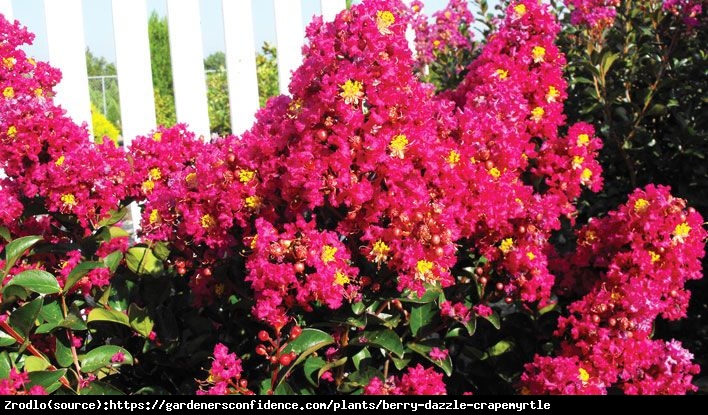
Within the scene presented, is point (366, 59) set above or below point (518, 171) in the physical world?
above

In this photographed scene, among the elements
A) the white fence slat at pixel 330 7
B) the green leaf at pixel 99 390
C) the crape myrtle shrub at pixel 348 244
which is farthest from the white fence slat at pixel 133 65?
the green leaf at pixel 99 390

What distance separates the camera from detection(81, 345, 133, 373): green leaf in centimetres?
163

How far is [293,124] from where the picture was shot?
5.08ft

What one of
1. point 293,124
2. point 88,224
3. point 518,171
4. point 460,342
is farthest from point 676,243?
point 88,224

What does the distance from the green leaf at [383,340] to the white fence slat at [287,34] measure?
1797 mm

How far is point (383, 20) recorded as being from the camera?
1.48m

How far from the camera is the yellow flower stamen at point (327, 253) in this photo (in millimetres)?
1439

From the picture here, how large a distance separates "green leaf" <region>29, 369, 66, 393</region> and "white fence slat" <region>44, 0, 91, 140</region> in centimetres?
148

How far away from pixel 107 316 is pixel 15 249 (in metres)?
0.25

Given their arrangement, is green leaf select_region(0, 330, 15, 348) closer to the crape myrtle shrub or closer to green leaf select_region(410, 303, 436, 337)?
the crape myrtle shrub

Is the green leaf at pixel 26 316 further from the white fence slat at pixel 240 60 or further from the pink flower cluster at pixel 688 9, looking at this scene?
the pink flower cluster at pixel 688 9

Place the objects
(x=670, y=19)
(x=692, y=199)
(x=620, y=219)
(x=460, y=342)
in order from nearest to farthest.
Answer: (x=620, y=219) < (x=460, y=342) < (x=692, y=199) < (x=670, y=19)
